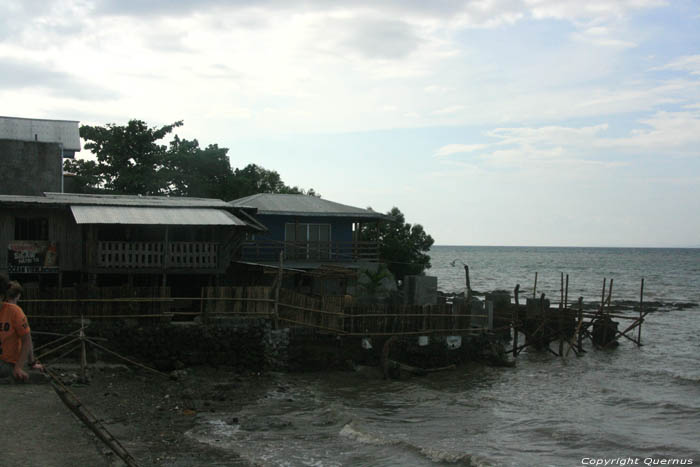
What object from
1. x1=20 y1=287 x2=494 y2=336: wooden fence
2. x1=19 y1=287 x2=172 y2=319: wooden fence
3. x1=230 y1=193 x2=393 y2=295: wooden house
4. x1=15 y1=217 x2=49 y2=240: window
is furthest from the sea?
x1=15 y1=217 x2=49 y2=240: window

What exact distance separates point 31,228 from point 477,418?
57.9ft

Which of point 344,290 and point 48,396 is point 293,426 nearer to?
point 48,396

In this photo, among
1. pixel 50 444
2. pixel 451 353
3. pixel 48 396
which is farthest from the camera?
pixel 451 353

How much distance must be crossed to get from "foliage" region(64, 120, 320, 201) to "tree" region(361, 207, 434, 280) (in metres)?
9.67

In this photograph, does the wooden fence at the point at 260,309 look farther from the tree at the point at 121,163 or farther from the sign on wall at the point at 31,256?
the tree at the point at 121,163

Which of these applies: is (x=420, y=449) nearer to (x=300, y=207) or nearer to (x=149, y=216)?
(x=149, y=216)

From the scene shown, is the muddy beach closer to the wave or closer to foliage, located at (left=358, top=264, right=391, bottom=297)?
the wave

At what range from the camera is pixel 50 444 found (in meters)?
10.8

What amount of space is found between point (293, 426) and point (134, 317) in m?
7.95

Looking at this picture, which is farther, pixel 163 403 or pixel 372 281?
pixel 372 281

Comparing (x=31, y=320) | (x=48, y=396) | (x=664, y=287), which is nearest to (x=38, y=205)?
(x=31, y=320)

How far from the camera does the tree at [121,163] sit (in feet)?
147

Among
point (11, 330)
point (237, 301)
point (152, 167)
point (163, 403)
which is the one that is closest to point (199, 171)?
point (152, 167)

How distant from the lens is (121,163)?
4541 cm
